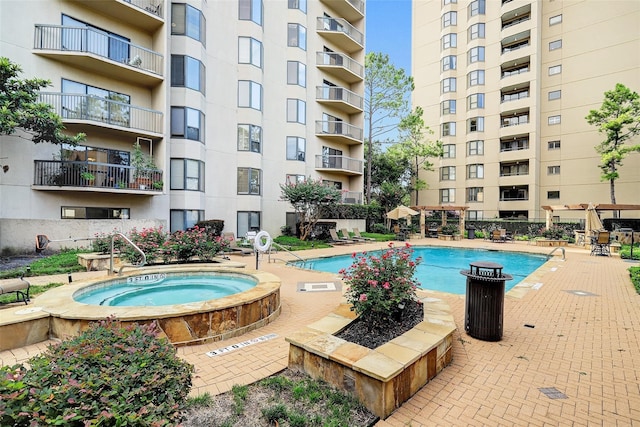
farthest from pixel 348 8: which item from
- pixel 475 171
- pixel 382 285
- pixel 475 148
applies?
pixel 382 285

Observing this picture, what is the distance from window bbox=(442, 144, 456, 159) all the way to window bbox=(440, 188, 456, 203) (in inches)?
142

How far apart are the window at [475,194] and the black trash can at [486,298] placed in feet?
97.6

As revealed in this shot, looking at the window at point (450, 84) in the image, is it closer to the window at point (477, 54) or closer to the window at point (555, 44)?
the window at point (477, 54)

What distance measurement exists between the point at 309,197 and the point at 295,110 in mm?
7461

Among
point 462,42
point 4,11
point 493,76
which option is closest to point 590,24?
point 493,76

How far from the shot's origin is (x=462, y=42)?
33094 millimetres

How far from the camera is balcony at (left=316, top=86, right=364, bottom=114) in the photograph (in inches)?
919

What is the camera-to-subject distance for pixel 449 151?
33906 millimetres

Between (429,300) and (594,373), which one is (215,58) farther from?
(594,373)

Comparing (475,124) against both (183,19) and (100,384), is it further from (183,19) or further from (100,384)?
(100,384)

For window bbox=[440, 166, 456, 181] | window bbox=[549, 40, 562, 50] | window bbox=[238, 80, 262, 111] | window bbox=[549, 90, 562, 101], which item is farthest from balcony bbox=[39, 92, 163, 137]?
window bbox=[549, 40, 562, 50]

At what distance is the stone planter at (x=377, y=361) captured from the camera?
3086 millimetres

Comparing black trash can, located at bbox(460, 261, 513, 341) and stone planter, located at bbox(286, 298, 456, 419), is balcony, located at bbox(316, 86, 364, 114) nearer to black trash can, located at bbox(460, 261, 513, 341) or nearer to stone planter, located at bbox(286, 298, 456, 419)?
black trash can, located at bbox(460, 261, 513, 341)

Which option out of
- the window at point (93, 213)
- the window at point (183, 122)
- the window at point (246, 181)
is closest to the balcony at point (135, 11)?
the window at point (183, 122)
